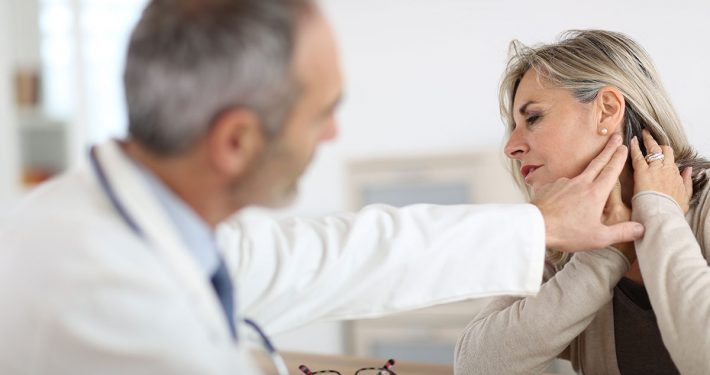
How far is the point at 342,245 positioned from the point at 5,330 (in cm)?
63

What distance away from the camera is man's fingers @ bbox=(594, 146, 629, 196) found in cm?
139

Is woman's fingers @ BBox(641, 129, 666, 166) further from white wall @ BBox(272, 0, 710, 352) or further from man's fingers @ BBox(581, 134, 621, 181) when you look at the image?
white wall @ BBox(272, 0, 710, 352)

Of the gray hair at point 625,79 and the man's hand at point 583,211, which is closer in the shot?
the man's hand at point 583,211

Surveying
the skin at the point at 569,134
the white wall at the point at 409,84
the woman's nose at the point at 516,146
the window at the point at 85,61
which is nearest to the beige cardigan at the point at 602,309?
the skin at the point at 569,134

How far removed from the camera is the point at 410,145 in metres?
3.75

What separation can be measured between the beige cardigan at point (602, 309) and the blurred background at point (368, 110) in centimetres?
96

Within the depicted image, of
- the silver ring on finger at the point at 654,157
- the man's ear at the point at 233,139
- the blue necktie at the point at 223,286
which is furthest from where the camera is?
the silver ring on finger at the point at 654,157

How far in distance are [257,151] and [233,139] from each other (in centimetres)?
3

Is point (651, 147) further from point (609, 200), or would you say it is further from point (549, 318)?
point (549, 318)

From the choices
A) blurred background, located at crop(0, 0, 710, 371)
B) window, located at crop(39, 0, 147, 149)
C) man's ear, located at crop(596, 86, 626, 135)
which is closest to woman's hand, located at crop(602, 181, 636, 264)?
man's ear, located at crop(596, 86, 626, 135)

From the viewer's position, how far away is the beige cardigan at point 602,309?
128 centimetres

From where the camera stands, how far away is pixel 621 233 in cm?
136

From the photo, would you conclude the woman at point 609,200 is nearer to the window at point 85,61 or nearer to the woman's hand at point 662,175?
the woman's hand at point 662,175

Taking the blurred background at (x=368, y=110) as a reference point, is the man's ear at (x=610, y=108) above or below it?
above
